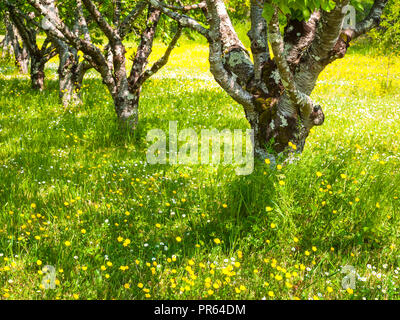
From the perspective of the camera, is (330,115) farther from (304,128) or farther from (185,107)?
(304,128)

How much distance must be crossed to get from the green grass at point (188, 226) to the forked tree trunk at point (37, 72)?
6.09 m

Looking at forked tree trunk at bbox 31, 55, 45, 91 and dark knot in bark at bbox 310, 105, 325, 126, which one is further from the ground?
dark knot in bark at bbox 310, 105, 325, 126

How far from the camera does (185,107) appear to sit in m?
10.1

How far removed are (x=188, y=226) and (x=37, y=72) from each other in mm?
10414

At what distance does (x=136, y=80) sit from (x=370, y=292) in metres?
6.13

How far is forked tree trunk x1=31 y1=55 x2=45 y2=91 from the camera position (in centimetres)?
1181

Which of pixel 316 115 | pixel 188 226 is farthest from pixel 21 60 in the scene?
pixel 316 115

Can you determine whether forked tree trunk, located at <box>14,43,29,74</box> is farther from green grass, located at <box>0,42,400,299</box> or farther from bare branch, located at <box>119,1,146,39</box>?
green grass, located at <box>0,42,400,299</box>

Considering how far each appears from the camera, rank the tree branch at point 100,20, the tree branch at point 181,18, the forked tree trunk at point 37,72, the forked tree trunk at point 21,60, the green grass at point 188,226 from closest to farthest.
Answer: the green grass at point 188,226
the tree branch at point 181,18
the tree branch at point 100,20
the forked tree trunk at point 37,72
the forked tree trunk at point 21,60

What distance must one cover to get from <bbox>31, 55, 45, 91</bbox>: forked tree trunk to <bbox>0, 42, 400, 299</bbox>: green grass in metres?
6.09

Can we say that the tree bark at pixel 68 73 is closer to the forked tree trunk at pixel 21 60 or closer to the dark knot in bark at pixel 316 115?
the dark knot in bark at pixel 316 115

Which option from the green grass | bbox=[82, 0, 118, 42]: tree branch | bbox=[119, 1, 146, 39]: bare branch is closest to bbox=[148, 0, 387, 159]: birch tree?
the green grass

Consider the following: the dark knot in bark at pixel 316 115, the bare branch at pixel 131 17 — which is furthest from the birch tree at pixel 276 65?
the bare branch at pixel 131 17

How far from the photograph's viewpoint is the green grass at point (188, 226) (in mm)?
3141
